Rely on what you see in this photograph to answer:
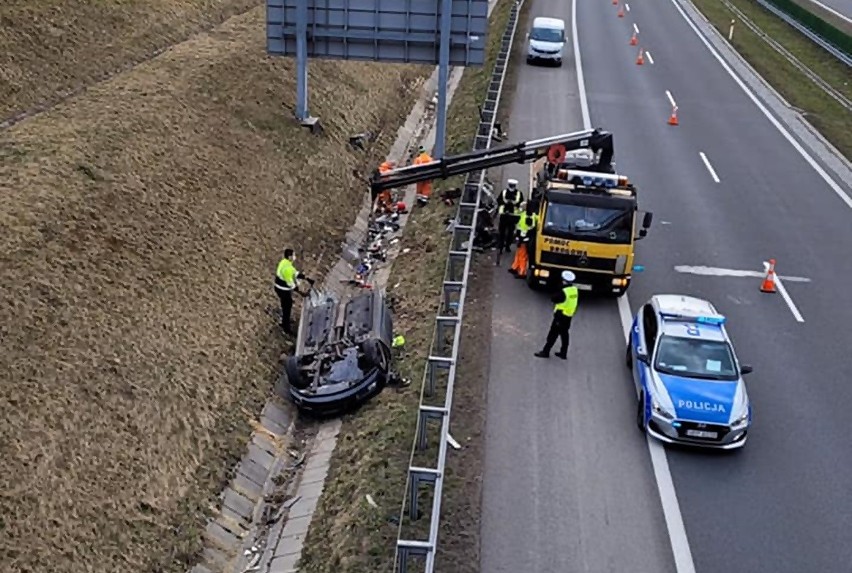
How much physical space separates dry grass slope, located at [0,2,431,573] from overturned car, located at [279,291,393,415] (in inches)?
36.9

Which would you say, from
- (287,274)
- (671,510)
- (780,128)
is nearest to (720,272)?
(671,510)

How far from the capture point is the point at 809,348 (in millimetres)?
18312

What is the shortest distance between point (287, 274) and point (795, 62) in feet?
113

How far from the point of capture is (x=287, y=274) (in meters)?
18.7

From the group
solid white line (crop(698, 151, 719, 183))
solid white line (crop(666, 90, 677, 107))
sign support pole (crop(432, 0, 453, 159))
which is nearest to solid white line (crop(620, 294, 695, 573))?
sign support pole (crop(432, 0, 453, 159))

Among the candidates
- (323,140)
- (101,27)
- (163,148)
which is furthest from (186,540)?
(101,27)

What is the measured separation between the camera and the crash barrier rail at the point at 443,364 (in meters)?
11.3

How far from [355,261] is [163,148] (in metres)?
5.29

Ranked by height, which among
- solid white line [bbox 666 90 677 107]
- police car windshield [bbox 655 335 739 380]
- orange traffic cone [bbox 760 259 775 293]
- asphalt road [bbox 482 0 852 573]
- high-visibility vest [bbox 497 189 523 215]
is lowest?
asphalt road [bbox 482 0 852 573]

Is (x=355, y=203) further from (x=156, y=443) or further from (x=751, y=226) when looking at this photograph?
(x=156, y=443)

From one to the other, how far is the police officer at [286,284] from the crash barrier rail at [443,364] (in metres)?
3.01

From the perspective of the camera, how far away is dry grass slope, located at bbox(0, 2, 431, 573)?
13.0 metres

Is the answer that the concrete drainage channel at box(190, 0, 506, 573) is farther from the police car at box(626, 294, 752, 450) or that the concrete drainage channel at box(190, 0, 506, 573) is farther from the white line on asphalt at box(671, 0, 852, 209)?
the white line on asphalt at box(671, 0, 852, 209)

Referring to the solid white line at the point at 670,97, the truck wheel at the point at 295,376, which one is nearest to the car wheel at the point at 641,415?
the truck wheel at the point at 295,376
